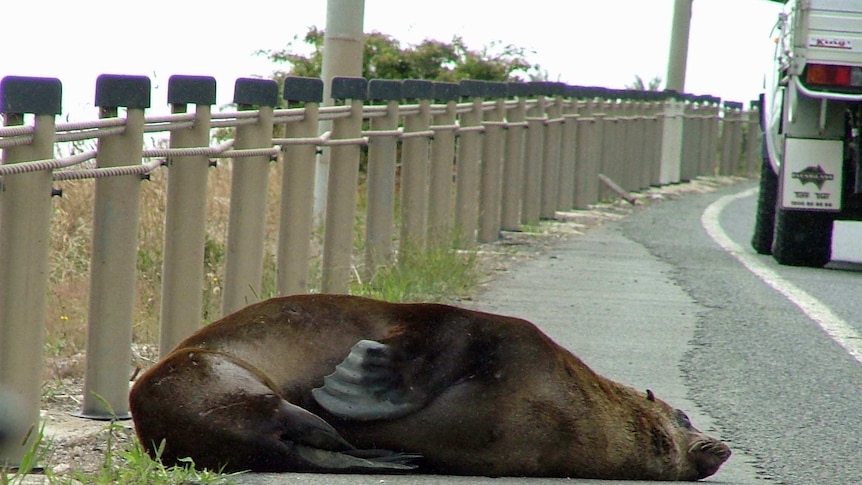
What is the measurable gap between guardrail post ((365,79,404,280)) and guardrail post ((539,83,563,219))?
6.48m

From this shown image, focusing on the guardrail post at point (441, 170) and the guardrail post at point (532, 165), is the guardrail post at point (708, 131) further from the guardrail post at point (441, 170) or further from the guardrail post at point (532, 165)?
the guardrail post at point (441, 170)

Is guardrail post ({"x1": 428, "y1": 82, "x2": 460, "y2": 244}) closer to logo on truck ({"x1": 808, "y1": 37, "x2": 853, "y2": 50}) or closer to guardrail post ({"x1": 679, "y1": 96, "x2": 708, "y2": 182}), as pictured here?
logo on truck ({"x1": 808, "y1": 37, "x2": 853, "y2": 50})

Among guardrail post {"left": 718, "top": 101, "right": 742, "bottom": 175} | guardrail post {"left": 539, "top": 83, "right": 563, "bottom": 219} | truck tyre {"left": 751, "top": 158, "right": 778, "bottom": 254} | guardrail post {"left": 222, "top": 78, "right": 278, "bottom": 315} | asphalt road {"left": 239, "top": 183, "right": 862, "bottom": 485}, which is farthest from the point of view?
guardrail post {"left": 718, "top": 101, "right": 742, "bottom": 175}

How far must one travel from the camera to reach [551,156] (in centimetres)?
1681

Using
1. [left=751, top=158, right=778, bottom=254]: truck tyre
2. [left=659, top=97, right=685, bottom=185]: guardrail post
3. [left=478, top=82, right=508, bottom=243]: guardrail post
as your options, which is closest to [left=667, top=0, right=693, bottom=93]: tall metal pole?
[left=659, top=97, right=685, bottom=185]: guardrail post

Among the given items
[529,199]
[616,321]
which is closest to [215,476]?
[616,321]

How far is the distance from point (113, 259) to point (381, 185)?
175 inches

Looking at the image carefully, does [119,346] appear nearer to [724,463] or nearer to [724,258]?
[724,463]

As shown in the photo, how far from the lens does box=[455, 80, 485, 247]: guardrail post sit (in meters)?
12.9

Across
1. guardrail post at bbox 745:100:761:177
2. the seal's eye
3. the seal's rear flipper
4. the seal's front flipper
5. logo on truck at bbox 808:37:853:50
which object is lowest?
guardrail post at bbox 745:100:761:177

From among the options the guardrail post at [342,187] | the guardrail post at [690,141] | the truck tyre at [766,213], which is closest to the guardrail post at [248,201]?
the guardrail post at [342,187]

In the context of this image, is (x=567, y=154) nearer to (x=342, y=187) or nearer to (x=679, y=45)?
(x=342, y=187)

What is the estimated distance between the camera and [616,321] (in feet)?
30.6

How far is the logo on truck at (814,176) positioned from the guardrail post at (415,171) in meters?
4.14
